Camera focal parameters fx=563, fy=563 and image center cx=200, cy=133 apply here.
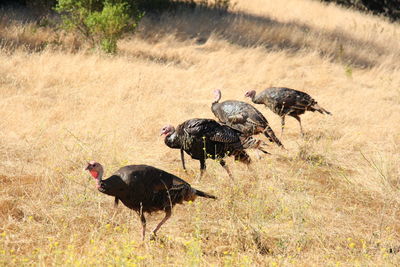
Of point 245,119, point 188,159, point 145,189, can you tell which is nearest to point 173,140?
point 188,159

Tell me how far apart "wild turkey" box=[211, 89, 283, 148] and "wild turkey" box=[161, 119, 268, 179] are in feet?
2.75

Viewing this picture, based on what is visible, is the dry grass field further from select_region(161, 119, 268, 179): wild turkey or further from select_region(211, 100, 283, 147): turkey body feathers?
select_region(211, 100, 283, 147): turkey body feathers

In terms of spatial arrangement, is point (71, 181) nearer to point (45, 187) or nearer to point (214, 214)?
point (45, 187)

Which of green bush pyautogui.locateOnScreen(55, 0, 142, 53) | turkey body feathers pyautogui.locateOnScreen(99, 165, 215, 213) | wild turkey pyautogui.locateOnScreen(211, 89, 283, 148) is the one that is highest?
turkey body feathers pyautogui.locateOnScreen(99, 165, 215, 213)

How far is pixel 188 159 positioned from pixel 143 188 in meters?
2.55

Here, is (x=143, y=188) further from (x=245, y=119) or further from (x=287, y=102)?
(x=287, y=102)

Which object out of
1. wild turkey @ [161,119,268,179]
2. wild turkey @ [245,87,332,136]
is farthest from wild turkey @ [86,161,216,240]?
wild turkey @ [245,87,332,136]

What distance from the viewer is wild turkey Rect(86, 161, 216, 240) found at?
182 inches

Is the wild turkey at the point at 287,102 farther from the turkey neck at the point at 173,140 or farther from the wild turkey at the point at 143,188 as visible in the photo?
the wild turkey at the point at 143,188

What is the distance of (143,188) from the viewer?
4.71 m

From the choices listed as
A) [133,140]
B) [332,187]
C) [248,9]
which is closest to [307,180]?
[332,187]

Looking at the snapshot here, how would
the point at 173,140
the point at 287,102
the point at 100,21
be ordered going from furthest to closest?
the point at 100,21, the point at 287,102, the point at 173,140

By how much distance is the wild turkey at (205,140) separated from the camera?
6.27 meters

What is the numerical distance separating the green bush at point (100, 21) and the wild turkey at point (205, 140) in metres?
6.46
